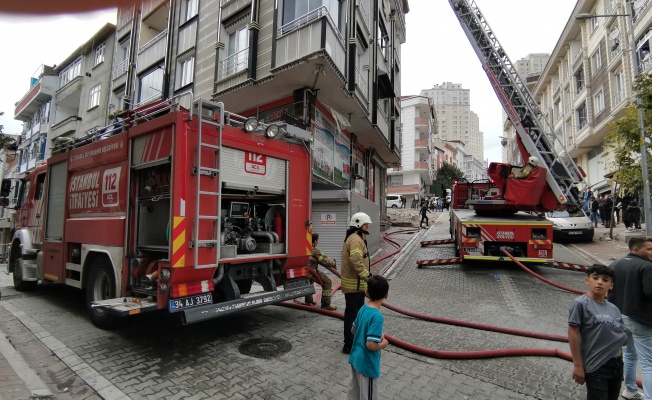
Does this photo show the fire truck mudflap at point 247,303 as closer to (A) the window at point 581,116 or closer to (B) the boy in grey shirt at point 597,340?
(B) the boy in grey shirt at point 597,340

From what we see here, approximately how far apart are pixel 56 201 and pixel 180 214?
167 inches

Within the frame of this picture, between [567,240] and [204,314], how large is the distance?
15310 millimetres

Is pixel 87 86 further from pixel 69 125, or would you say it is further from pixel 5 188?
pixel 5 188

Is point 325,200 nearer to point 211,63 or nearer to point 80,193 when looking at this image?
point 80,193

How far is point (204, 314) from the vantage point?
4.30 meters

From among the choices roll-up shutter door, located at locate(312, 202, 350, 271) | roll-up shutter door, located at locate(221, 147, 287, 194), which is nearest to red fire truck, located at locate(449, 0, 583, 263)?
roll-up shutter door, located at locate(312, 202, 350, 271)

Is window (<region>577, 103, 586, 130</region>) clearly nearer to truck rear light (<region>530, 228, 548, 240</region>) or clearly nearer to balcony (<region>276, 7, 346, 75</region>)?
truck rear light (<region>530, 228, 548, 240</region>)

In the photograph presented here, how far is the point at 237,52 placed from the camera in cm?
1353

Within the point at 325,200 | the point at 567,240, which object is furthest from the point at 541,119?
the point at 325,200

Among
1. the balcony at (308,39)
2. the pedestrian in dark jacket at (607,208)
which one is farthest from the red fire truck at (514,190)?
the pedestrian in dark jacket at (607,208)

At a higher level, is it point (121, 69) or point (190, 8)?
point (190, 8)

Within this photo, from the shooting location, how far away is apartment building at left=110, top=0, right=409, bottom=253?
1130 centimetres

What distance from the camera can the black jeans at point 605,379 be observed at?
2611mm

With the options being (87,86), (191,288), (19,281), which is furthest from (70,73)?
(191,288)
